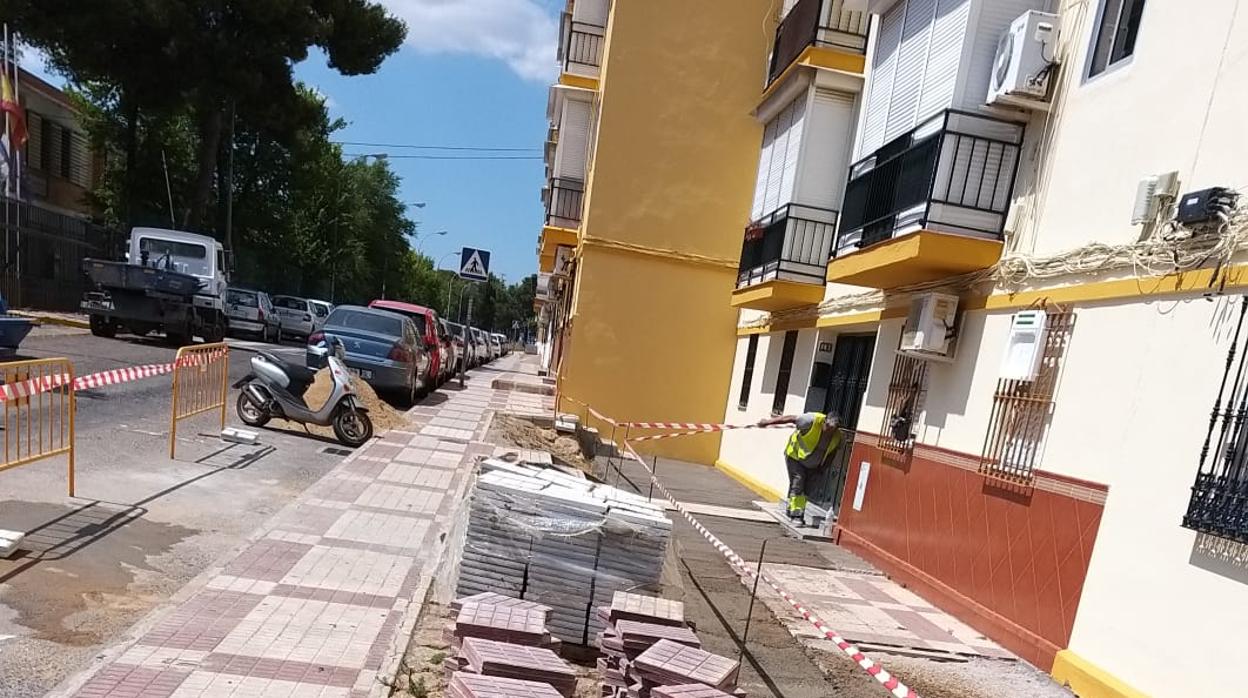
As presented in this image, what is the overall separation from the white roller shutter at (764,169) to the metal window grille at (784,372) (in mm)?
2312

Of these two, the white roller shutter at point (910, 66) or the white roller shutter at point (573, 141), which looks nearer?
the white roller shutter at point (910, 66)

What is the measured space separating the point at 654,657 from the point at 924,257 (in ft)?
15.3

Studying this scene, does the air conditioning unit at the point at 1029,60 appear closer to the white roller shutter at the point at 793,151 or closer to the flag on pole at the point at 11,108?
the white roller shutter at the point at 793,151

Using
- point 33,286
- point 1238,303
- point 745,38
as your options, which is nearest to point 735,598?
point 1238,303

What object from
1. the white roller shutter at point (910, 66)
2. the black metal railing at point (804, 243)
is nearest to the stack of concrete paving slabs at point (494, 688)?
the white roller shutter at point (910, 66)

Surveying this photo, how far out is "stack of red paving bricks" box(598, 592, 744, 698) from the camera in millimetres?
3510

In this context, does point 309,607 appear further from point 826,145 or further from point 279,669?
point 826,145

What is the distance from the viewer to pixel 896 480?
758cm

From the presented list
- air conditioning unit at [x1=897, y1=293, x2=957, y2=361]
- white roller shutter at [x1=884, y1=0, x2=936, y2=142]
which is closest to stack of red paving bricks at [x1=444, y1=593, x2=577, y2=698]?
air conditioning unit at [x1=897, y1=293, x2=957, y2=361]

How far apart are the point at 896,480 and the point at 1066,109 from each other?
383 centimetres

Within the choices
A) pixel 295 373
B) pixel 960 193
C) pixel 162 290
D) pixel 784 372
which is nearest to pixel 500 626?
pixel 960 193

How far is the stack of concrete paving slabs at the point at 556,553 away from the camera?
4.54m

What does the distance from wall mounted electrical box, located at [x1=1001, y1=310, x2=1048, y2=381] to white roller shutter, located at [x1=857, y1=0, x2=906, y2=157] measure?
313 cm

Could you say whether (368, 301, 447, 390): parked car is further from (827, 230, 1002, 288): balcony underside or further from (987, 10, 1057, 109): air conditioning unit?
(987, 10, 1057, 109): air conditioning unit
